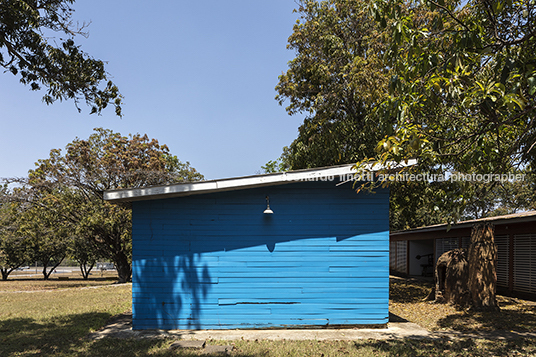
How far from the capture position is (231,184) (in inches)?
300

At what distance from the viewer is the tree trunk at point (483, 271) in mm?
10078

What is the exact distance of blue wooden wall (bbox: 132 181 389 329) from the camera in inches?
306

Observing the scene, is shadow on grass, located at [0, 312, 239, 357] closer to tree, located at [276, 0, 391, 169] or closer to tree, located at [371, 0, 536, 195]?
tree, located at [371, 0, 536, 195]

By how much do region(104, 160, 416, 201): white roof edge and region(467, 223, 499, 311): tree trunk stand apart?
15.6ft

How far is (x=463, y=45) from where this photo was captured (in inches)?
200

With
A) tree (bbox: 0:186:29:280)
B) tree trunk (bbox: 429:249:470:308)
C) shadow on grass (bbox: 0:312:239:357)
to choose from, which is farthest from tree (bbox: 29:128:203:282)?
tree trunk (bbox: 429:249:470:308)

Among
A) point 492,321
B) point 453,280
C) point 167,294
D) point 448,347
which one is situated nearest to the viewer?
point 448,347

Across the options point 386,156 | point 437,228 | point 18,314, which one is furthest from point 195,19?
point 437,228

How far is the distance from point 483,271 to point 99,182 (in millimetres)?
18035

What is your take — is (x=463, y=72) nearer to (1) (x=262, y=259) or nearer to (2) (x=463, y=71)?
(2) (x=463, y=71)

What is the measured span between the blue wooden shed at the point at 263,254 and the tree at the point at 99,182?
12.4 m

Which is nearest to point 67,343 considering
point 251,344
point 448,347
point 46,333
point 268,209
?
point 46,333

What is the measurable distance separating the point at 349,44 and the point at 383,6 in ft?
28.4

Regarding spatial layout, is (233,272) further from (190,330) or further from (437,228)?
(437,228)
